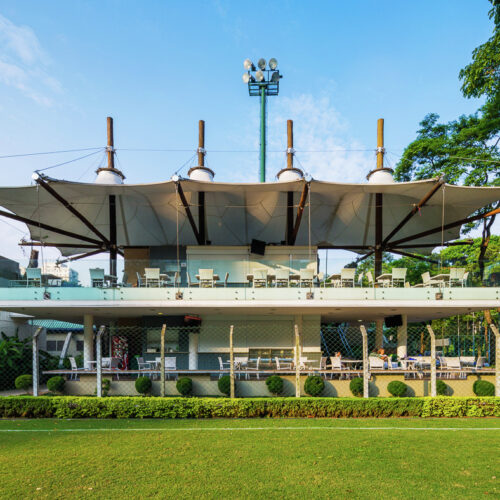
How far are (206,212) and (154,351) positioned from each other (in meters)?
6.53

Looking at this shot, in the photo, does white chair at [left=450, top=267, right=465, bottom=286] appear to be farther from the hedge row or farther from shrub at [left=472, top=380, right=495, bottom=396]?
the hedge row

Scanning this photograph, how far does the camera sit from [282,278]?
1502cm

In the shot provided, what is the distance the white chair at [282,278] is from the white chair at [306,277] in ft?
1.54

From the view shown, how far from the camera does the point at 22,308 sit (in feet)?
48.9

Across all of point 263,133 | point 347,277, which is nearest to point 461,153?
point 263,133

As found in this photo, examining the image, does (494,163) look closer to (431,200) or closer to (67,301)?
(431,200)

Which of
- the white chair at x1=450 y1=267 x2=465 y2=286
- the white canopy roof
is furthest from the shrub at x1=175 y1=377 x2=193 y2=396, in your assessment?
the white chair at x1=450 y1=267 x2=465 y2=286

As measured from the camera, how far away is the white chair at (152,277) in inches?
591

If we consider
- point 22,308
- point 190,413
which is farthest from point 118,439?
point 22,308

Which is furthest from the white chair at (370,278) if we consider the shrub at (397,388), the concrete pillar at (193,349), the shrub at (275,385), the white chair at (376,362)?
the concrete pillar at (193,349)

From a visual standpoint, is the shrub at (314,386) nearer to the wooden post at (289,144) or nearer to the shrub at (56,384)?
the shrub at (56,384)

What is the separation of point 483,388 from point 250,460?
908cm

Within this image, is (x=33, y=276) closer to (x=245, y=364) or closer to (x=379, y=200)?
(x=245, y=364)

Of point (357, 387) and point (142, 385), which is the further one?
point (142, 385)
